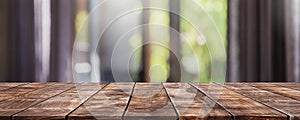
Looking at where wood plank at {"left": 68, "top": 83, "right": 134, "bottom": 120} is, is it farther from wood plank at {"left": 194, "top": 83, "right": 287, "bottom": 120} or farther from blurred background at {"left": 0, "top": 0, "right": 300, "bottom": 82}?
blurred background at {"left": 0, "top": 0, "right": 300, "bottom": 82}

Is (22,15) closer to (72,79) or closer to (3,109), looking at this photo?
(72,79)

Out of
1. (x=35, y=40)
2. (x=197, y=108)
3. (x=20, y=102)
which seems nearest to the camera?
(x=197, y=108)

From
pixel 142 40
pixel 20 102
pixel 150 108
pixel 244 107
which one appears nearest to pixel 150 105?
pixel 150 108

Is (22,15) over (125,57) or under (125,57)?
over

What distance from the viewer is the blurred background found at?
2.46m

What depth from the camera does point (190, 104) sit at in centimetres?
86

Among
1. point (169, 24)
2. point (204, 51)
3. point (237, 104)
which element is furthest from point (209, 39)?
point (237, 104)

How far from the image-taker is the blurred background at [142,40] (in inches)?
96.7

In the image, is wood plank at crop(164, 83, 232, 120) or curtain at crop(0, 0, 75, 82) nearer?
wood plank at crop(164, 83, 232, 120)

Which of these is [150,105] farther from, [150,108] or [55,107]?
[55,107]

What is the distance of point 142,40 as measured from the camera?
2.54 m

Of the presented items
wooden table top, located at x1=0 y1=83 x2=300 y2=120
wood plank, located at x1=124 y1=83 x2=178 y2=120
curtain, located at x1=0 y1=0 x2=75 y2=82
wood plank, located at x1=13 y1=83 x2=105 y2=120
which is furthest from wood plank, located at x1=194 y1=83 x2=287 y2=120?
curtain, located at x1=0 y1=0 x2=75 y2=82

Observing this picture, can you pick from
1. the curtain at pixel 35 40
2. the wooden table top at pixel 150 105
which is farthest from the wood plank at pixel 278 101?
the curtain at pixel 35 40

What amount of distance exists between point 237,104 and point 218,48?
174 cm
